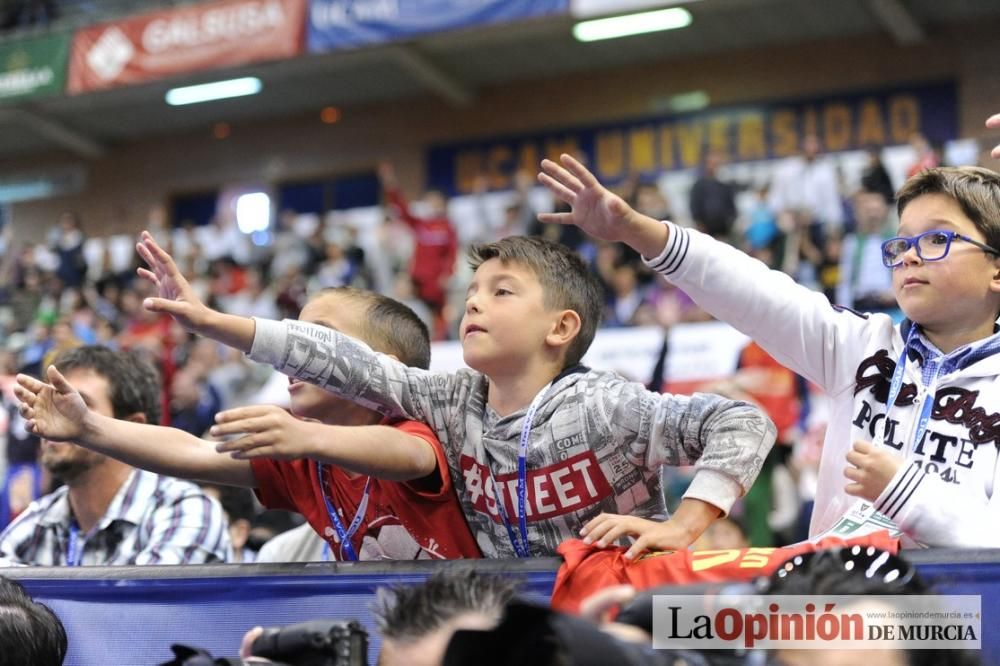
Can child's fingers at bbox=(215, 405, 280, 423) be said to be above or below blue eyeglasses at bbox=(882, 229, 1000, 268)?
below

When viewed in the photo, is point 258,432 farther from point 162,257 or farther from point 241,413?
point 162,257

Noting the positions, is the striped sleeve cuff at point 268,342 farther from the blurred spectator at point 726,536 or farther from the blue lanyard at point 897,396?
the blurred spectator at point 726,536

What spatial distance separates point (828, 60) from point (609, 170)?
10.4ft

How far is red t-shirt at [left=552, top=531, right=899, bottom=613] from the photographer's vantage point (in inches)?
82.7

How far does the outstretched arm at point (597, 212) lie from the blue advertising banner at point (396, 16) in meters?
11.5

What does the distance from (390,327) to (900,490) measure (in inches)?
56.6

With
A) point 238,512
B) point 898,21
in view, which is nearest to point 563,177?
point 238,512

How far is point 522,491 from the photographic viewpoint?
8.48 ft

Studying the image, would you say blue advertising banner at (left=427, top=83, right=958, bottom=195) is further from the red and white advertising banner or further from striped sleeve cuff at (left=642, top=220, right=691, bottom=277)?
striped sleeve cuff at (left=642, top=220, right=691, bottom=277)

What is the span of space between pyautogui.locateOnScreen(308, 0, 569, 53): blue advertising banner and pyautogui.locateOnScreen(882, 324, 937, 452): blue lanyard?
11.6 metres

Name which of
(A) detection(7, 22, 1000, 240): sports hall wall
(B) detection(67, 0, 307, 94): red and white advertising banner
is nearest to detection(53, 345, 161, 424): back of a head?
(B) detection(67, 0, 307, 94): red and white advertising banner

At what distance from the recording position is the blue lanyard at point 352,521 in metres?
2.81

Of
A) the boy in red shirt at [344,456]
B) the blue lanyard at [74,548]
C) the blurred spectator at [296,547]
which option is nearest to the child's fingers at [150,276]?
the boy in red shirt at [344,456]

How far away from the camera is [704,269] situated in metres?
2.62
